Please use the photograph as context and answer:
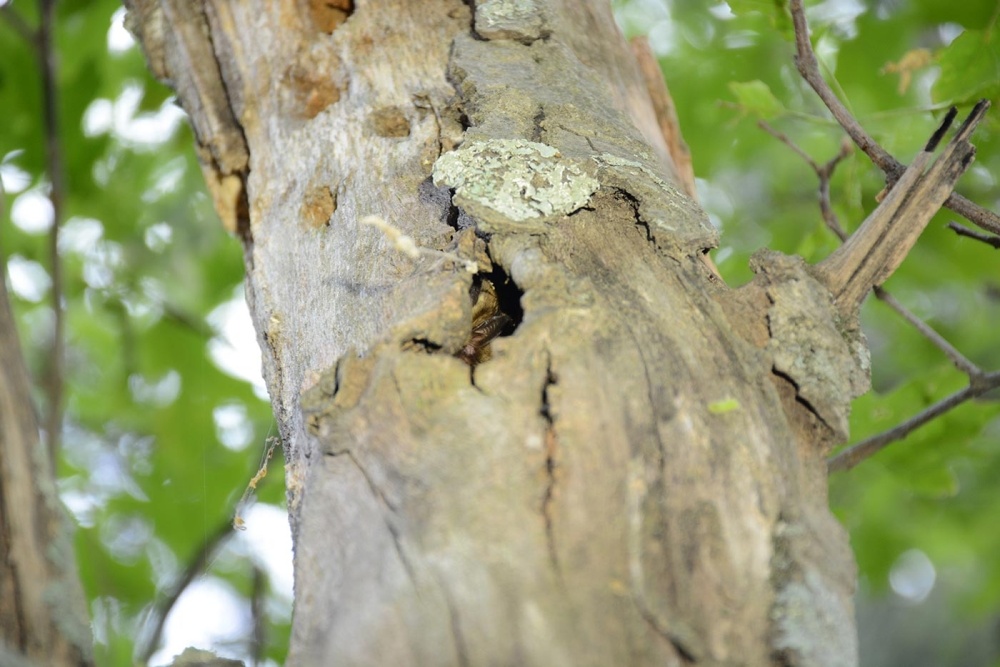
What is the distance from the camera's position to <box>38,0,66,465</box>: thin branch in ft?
6.89

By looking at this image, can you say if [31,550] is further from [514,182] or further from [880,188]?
[880,188]

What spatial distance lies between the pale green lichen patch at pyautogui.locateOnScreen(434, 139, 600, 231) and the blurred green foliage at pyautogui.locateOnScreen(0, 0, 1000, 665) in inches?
28.0

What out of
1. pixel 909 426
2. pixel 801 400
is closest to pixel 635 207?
pixel 801 400

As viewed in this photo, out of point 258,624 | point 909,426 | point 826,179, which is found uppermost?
point 826,179

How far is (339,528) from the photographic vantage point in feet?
2.84

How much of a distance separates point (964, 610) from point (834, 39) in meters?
3.17

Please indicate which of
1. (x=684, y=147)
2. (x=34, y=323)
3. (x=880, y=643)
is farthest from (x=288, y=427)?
(x=880, y=643)

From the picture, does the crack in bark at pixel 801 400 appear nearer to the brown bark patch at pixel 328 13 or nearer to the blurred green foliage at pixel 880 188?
the blurred green foliage at pixel 880 188

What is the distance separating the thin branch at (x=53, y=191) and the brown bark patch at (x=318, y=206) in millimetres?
1121

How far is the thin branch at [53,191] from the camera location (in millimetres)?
2102

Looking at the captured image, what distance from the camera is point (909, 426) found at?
1.78m

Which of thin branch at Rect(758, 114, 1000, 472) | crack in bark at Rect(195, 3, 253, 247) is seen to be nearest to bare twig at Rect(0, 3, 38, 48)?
crack in bark at Rect(195, 3, 253, 247)

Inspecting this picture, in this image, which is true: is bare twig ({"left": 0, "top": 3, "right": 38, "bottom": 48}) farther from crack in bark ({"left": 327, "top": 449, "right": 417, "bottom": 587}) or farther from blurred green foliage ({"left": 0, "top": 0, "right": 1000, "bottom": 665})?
crack in bark ({"left": 327, "top": 449, "right": 417, "bottom": 587})

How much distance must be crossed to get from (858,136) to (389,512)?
0.88 metres
